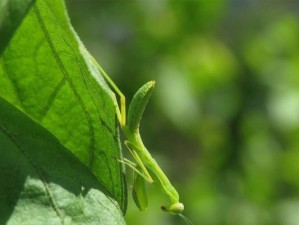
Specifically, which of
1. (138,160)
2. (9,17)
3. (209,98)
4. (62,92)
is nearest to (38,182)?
(62,92)

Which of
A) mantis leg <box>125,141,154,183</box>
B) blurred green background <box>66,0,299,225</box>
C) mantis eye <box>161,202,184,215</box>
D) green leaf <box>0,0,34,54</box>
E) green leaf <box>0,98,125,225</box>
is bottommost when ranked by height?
blurred green background <box>66,0,299,225</box>

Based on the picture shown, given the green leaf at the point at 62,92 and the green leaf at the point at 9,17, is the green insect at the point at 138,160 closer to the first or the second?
the green leaf at the point at 62,92

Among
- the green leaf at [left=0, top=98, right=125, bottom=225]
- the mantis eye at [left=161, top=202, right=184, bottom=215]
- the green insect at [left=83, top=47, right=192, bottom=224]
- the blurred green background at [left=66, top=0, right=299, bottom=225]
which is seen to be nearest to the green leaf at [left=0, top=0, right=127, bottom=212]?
the green leaf at [left=0, top=98, right=125, bottom=225]

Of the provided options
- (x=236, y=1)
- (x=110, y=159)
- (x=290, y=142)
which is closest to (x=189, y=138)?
(x=290, y=142)

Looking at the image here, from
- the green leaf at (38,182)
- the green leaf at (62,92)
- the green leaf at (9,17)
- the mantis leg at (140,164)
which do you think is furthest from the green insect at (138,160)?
the green leaf at (9,17)

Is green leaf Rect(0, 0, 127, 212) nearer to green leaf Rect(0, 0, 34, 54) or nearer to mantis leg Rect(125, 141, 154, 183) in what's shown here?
green leaf Rect(0, 0, 34, 54)

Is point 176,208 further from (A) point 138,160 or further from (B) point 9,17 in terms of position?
(B) point 9,17

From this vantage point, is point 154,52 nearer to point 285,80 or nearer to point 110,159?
point 285,80
